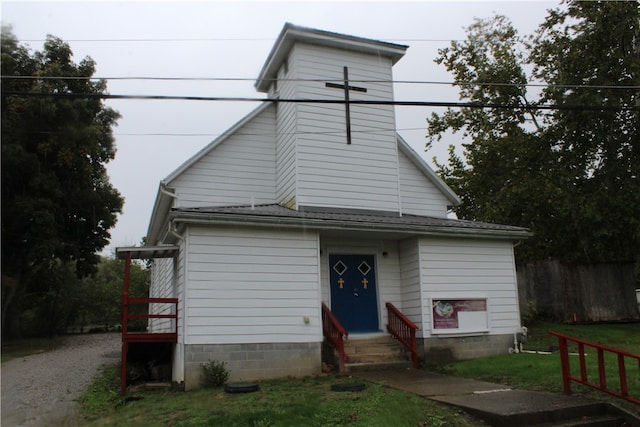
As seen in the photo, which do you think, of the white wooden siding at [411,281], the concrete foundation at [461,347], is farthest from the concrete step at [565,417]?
the white wooden siding at [411,281]

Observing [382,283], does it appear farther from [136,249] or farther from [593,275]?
[593,275]

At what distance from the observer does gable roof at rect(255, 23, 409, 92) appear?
14.0 m

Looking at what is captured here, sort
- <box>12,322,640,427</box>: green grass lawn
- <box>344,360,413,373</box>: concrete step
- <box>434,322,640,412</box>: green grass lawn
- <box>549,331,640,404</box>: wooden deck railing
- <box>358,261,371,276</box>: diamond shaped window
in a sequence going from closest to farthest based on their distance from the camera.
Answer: <box>12,322,640,427</box>: green grass lawn, <box>549,331,640,404</box>: wooden deck railing, <box>434,322,640,412</box>: green grass lawn, <box>344,360,413,373</box>: concrete step, <box>358,261,371,276</box>: diamond shaped window

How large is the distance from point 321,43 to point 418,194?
5222 mm

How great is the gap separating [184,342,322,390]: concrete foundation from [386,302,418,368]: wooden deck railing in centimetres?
217

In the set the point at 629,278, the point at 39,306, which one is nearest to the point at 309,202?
the point at 629,278

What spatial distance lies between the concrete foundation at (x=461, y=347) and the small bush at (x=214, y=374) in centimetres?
450

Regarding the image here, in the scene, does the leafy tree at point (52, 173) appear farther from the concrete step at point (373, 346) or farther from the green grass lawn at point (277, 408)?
the concrete step at point (373, 346)

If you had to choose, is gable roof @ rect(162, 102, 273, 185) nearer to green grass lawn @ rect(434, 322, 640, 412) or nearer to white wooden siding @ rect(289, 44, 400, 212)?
white wooden siding @ rect(289, 44, 400, 212)

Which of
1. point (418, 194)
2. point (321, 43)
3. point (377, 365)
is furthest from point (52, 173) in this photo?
point (377, 365)

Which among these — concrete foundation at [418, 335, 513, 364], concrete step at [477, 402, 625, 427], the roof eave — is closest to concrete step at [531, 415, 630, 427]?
concrete step at [477, 402, 625, 427]

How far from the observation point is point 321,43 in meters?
14.4

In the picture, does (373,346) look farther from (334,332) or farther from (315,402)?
(315,402)

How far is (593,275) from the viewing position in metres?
17.9
